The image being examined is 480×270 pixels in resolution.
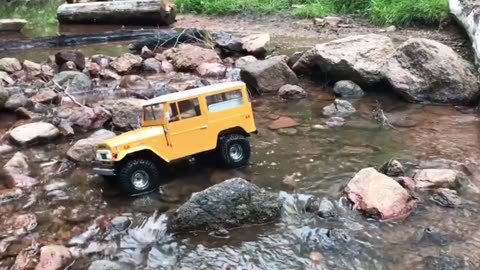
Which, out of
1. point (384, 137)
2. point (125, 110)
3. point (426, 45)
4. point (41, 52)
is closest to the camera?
point (384, 137)

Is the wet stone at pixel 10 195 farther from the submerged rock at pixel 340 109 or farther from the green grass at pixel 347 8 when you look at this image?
the green grass at pixel 347 8

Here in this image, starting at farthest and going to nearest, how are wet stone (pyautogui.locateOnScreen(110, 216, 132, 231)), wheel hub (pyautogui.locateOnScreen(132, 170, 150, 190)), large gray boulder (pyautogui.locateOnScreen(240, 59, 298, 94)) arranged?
1. large gray boulder (pyautogui.locateOnScreen(240, 59, 298, 94))
2. wheel hub (pyautogui.locateOnScreen(132, 170, 150, 190))
3. wet stone (pyautogui.locateOnScreen(110, 216, 132, 231))

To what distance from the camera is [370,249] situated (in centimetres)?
584

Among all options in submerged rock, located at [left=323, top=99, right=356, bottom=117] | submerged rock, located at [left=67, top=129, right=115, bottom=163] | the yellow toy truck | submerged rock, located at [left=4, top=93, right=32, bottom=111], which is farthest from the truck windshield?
submerged rock, located at [left=4, top=93, right=32, bottom=111]

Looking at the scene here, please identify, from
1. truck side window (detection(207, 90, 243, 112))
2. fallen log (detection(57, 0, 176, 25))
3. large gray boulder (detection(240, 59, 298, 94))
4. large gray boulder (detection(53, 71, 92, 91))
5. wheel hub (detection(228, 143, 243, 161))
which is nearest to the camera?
truck side window (detection(207, 90, 243, 112))

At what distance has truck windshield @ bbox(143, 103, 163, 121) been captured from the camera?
24.4 ft

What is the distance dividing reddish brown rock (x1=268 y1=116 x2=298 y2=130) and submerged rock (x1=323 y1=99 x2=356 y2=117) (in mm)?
796

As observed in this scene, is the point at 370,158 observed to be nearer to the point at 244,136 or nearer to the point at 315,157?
the point at 315,157

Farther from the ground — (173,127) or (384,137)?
(173,127)

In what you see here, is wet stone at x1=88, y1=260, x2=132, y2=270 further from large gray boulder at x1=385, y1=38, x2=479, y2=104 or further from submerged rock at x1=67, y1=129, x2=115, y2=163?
large gray boulder at x1=385, y1=38, x2=479, y2=104

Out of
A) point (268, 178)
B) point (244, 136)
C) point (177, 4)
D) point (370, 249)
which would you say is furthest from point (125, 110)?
point (177, 4)

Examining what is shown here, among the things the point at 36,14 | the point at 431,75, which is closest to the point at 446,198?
the point at 431,75

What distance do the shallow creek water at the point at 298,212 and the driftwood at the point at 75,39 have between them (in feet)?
30.4

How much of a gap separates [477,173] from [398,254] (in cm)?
262
